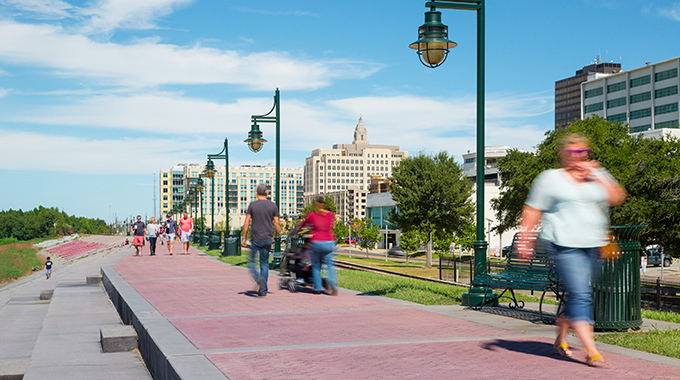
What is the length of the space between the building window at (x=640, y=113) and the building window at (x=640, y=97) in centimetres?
194

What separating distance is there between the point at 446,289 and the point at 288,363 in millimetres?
6629

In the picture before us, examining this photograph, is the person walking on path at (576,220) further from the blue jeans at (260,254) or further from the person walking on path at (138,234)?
the person walking on path at (138,234)

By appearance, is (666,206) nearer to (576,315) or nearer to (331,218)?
(331,218)

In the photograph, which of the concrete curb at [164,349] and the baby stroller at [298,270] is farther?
the baby stroller at [298,270]

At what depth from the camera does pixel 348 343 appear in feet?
20.4

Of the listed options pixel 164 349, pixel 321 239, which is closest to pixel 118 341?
pixel 164 349

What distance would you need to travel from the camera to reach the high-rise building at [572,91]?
178750 millimetres

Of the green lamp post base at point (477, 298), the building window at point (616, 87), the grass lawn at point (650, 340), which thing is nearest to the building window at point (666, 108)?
the building window at point (616, 87)

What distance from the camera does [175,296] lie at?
10.6 meters

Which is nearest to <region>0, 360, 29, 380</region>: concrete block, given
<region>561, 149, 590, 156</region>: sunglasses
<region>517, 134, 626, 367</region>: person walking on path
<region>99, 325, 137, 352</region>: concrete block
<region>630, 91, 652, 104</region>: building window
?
<region>99, 325, 137, 352</region>: concrete block

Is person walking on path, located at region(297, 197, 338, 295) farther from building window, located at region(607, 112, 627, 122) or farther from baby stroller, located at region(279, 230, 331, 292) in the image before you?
building window, located at region(607, 112, 627, 122)

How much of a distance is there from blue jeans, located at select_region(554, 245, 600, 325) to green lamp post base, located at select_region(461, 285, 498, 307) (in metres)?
3.67

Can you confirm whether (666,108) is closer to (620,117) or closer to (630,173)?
(620,117)

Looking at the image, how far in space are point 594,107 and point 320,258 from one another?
12869 cm
